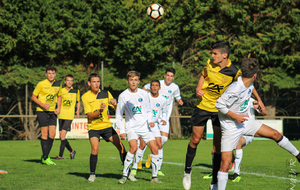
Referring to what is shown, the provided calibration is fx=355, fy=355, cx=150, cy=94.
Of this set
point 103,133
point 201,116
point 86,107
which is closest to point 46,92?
point 86,107

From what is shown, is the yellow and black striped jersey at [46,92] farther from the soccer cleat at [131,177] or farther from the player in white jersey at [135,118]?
the soccer cleat at [131,177]

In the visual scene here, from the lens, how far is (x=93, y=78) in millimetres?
7078

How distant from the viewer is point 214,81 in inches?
227

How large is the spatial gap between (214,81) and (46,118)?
16.5ft

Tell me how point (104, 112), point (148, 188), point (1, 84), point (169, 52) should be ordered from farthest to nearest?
point (169, 52) → point (1, 84) → point (104, 112) → point (148, 188)

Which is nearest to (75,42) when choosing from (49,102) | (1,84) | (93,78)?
(1,84)

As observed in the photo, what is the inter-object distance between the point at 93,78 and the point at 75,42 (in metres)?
13.0

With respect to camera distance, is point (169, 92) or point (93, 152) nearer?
point (93, 152)

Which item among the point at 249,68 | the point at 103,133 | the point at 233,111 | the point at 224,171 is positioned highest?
the point at 249,68

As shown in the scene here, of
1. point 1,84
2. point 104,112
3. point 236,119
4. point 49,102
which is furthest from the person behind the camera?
point 1,84

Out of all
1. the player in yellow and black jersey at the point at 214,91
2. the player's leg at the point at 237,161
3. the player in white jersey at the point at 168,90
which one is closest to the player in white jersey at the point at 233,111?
the player in yellow and black jersey at the point at 214,91

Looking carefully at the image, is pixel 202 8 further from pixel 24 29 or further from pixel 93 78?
pixel 93 78

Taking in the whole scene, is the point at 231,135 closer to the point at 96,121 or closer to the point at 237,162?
the point at 237,162

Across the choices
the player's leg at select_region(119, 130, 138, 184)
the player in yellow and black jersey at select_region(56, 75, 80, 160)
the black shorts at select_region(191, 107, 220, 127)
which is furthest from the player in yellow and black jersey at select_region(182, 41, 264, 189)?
the player in yellow and black jersey at select_region(56, 75, 80, 160)
